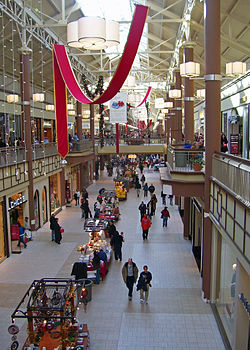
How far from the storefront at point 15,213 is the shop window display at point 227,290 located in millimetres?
9068

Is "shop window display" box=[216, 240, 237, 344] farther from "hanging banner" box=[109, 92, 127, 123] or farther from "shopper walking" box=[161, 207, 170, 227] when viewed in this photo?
"hanging banner" box=[109, 92, 127, 123]

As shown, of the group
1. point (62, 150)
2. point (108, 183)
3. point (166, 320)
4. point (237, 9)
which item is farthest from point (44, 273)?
point (108, 183)

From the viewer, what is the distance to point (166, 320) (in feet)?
31.3

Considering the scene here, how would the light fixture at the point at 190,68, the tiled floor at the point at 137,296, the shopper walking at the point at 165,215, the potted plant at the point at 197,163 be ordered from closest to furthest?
1. the tiled floor at the point at 137,296
2. the potted plant at the point at 197,163
3. the light fixture at the point at 190,68
4. the shopper walking at the point at 165,215

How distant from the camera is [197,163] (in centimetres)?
1151

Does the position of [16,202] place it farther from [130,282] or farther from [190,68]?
[190,68]

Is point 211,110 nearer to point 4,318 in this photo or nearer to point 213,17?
point 213,17

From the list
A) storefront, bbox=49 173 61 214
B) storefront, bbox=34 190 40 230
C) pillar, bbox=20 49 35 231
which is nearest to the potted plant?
pillar, bbox=20 49 35 231

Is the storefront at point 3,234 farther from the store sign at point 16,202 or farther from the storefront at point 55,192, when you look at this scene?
the storefront at point 55,192

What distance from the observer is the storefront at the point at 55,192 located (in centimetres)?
2272

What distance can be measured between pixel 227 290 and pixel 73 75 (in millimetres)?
7380

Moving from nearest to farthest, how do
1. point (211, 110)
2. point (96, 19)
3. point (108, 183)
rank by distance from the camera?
1. point (96, 19)
2. point (211, 110)
3. point (108, 183)

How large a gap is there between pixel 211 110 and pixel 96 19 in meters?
4.44

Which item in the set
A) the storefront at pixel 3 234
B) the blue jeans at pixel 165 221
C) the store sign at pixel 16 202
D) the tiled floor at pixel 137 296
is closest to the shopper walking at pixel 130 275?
the tiled floor at pixel 137 296
